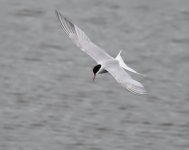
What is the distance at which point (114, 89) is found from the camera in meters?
16.1

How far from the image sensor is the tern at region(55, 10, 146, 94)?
1024 centimetres

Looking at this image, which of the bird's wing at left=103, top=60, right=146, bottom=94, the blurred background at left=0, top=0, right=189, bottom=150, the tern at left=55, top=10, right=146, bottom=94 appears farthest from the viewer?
the blurred background at left=0, top=0, right=189, bottom=150

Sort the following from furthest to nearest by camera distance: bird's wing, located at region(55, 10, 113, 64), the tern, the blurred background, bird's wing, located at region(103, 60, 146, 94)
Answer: the blurred background < bird's wing, located at region(55, 10, 113, 64) < the tern < bird's wing, located at region(103, 60, 146, 94)

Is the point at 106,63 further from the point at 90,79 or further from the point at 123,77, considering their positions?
the point at 90,79

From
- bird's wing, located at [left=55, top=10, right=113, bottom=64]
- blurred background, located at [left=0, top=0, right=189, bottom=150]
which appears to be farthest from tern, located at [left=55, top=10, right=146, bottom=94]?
blurred background, located at [left=0, top=0, right=189, bottom=150]

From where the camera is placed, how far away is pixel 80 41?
38.7 ft

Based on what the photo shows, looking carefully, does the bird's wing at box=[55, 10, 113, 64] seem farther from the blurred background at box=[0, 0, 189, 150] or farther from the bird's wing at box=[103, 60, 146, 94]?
the blurred background at box=[0, 0, 189, 150]

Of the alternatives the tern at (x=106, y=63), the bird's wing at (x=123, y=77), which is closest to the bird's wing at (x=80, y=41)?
the tern at (x=106, y=63)

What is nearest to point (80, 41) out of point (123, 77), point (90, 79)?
point (123, 77)

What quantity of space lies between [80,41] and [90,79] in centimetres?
457

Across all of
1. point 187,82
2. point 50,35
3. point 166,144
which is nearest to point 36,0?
point 50,35

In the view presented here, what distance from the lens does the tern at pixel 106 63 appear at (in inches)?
403

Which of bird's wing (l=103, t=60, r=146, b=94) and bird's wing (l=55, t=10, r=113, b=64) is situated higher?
bird's wing (l=55, t=10, r=113, b=64)

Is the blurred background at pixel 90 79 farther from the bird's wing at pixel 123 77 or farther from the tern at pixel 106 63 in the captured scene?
the bird's wing at pixel 123 77
